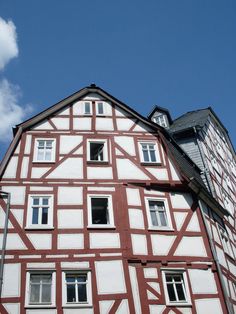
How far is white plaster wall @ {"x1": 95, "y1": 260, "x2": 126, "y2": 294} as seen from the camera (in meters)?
14.4

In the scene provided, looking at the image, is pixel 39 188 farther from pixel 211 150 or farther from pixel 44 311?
pixel 211 150

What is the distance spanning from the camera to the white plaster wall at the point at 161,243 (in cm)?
1582

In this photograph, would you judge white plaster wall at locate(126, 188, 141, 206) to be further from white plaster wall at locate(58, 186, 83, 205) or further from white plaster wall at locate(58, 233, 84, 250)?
white plaster wall at locate(58, 233, 84, 250)

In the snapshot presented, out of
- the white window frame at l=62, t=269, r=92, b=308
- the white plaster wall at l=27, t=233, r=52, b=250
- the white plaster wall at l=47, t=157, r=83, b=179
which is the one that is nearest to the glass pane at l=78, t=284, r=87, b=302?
the white window frame at l=62, t=269, r=92, b=308

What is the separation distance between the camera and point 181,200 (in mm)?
17875

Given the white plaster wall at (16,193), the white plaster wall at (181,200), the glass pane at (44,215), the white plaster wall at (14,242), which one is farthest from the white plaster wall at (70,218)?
the white plaster wall at (181,200)

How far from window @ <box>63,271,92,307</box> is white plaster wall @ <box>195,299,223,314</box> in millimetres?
4068

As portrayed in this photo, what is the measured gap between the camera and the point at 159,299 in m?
14.4

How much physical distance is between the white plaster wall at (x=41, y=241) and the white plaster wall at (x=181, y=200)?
572cm

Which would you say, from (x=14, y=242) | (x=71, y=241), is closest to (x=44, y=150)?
(x=14, y=242)

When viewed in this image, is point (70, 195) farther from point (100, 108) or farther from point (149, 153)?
point (100, 108)

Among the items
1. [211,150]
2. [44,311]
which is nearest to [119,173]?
[44,311]

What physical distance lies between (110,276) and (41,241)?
3043 mm

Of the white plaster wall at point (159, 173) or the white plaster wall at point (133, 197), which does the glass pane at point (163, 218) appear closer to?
the white plaster wall at point (133, 197)
